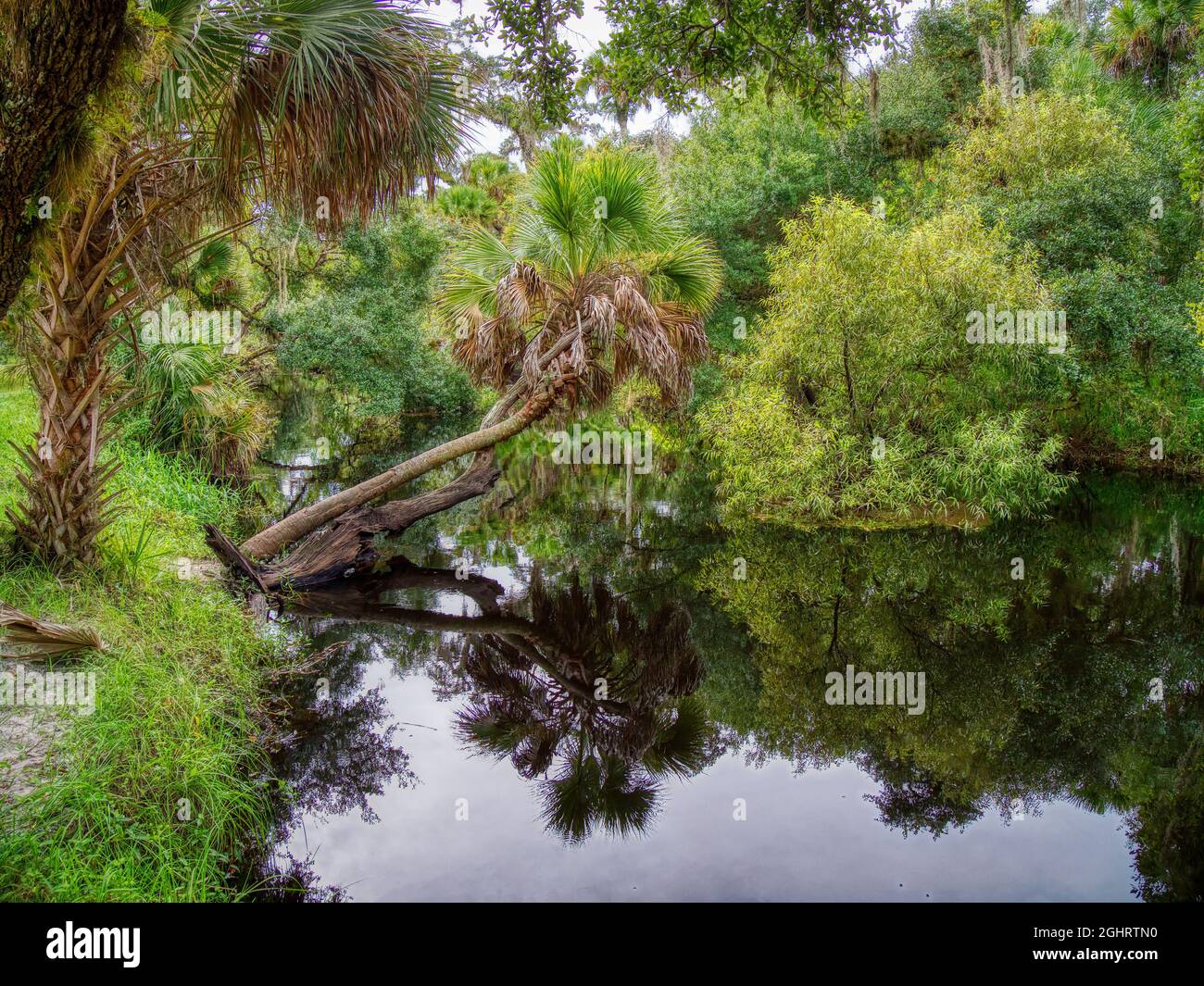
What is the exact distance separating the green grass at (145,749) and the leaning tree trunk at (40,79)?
103 inches

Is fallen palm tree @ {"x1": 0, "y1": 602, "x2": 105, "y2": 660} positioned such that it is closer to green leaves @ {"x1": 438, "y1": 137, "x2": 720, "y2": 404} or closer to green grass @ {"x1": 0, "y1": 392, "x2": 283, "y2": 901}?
green grass @ {"x1": 0, "y1": 392, "x2": 283, "y2": 901}

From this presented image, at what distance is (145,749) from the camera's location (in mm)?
4539

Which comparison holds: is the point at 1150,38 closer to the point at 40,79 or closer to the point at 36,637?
the point at 40,79

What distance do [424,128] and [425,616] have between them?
17.1ft

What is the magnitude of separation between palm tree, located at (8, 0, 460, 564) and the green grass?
2.96 feet

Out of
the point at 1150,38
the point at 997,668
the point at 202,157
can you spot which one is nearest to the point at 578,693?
the point at 997,668

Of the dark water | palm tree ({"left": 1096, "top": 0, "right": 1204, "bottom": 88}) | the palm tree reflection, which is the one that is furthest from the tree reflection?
palm tree ({"left": 1096, "top": 0, "right": 1204, "bottom": 88})

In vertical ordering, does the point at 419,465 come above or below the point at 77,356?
below

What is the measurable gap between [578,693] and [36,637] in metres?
3.97

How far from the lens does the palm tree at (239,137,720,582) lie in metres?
10.7

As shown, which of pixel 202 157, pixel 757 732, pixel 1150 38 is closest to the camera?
pixel 202 157

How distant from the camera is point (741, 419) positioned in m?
14.1

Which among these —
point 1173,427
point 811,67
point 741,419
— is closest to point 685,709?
point 811,67
